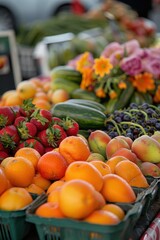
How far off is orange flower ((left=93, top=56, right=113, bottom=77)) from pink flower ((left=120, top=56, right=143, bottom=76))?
0.32 feet

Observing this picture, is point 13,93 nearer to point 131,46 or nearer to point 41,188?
point 131,46

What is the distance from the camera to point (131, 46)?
2.95 meters

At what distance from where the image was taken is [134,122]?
7.00 ft

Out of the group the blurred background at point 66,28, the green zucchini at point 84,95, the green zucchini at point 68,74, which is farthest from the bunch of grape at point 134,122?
A: the blurred background at point 66,28

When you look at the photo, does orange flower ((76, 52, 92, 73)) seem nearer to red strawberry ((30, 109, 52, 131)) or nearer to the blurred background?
red strawberry ((30, 109, 52, 131))

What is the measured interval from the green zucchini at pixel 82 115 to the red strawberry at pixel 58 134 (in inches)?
14.7

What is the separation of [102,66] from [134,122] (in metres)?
0.72

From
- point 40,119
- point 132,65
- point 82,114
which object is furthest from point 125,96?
point 40,119

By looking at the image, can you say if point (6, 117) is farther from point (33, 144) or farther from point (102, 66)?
point (102, 66)

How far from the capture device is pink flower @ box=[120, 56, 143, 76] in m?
2.74

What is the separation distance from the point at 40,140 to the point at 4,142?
0.15m

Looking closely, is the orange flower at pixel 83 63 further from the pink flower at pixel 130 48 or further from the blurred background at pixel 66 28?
the blurred background at pixel 66 28

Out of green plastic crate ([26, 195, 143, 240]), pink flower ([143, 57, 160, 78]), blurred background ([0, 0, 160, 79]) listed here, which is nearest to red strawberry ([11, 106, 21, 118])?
green plastic crate ([26, 195, 143, 240])

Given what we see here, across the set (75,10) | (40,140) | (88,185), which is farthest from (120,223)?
(75,10)
